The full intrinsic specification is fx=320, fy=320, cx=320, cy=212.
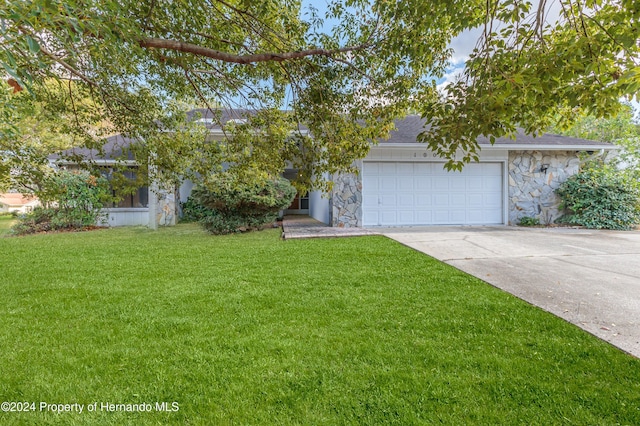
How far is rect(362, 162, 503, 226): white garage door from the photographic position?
34.0 feet

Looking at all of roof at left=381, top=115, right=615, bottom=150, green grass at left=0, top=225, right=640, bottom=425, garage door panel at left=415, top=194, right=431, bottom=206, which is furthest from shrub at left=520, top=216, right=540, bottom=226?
green grass at left=0, top=225, right=640, bottom=425

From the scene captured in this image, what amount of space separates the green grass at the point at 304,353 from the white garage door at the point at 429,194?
557 cm

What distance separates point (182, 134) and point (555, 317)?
526 cm

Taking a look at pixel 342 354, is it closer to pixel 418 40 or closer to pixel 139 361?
pixel 139 361

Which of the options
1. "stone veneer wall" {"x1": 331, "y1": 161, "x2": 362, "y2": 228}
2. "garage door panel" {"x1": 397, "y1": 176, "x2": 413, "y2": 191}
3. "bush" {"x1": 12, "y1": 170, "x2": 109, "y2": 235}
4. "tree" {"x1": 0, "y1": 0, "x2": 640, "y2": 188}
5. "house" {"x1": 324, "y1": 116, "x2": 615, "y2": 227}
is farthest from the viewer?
"bush" {"x1": 12, "y1": 170, "x2": 109, "y2": 235}

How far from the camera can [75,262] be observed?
237 inches

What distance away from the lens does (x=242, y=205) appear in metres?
8.95

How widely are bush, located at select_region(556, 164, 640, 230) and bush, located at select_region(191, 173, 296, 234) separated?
9.23m

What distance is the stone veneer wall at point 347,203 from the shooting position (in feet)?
32.8

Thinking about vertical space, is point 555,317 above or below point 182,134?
below

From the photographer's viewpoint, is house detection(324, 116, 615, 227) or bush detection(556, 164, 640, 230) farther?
house detection(324, 116, 615, 227)

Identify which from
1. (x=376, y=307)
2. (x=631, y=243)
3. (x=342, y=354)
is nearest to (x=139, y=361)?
(x=342, y=354)

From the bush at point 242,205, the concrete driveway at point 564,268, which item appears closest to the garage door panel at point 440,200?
the concrete driveway at point 564,268

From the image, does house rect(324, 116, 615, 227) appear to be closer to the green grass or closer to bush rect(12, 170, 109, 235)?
the green grass
